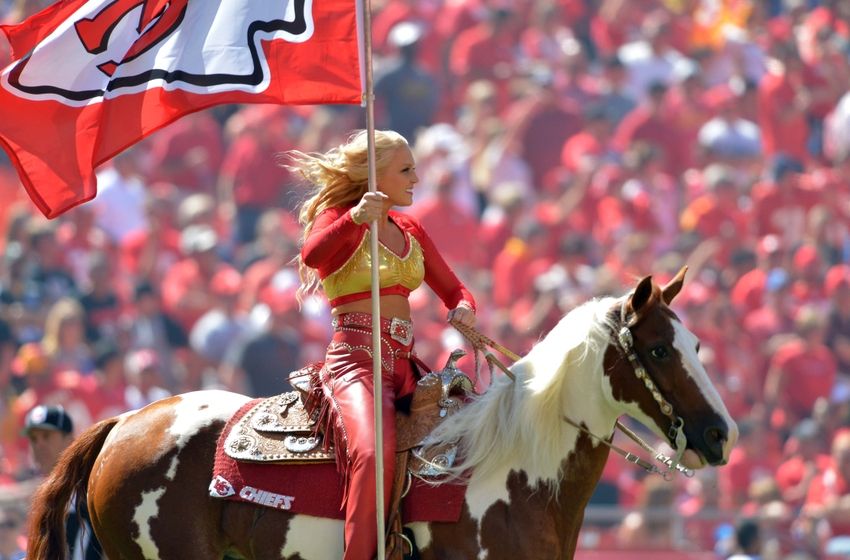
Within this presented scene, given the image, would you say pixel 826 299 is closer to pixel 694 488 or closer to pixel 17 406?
pixel 694 488

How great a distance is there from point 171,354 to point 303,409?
7.77m

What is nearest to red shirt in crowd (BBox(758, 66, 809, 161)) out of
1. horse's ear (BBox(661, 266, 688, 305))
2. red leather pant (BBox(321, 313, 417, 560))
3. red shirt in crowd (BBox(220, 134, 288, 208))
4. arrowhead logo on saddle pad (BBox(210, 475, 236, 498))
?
red shirt in crowd (BBox(220, 134, 288, 208))

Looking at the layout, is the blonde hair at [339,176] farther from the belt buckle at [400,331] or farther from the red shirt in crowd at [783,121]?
the red shirt in crowd at [783,121]

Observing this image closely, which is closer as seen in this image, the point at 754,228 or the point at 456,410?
the point at 456,410

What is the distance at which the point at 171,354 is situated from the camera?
15.1 metres

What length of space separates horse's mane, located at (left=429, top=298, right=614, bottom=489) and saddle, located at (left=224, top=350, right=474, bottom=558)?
0.08m

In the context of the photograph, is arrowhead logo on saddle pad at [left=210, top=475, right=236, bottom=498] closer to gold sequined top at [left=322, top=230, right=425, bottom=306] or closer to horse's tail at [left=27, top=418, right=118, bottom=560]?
horse's tail at [left=27, top=418, right=118, bottom=560]

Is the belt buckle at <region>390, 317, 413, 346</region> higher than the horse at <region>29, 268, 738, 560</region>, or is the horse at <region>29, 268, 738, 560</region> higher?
the belt buckle at <region>390, 317, 413, 346</region>

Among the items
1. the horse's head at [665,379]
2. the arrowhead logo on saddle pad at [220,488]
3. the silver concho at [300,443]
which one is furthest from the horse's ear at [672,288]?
the arrowhead logo on saddle pad at [220,488]

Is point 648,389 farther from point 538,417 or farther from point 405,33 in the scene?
point 405,33

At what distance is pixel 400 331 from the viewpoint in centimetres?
743

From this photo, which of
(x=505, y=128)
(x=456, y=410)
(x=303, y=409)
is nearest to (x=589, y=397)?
(x=456, y=410)

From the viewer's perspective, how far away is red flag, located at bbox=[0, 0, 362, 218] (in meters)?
7.46

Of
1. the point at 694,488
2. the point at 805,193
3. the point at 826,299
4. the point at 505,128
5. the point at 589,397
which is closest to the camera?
the point at 589,397
